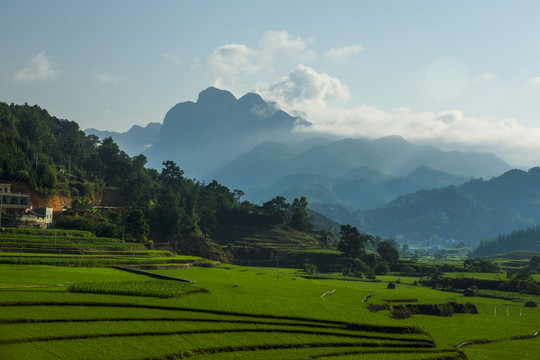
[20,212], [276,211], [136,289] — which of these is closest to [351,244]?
[276,211]

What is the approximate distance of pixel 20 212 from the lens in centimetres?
7238

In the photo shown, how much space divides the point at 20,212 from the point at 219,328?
189ft

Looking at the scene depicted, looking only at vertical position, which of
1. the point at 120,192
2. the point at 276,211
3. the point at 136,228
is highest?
the point at 120,192

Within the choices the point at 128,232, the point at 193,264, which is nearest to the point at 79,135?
the point at 128,232

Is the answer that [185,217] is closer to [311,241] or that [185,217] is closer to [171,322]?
[311,241]

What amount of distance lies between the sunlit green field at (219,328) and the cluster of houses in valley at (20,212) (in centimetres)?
3066

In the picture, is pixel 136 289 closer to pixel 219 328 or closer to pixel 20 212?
pixel 219 328

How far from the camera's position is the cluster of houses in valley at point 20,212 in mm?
67356

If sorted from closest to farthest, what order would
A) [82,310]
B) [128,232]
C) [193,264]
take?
[82,310] < [193,264] < [128,232]

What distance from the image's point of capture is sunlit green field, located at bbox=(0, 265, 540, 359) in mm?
22609

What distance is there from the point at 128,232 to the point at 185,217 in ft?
106

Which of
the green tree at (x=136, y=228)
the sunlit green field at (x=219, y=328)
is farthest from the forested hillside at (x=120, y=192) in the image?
the sunlit green field at (x=219, y=328)

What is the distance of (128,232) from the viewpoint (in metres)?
79.4

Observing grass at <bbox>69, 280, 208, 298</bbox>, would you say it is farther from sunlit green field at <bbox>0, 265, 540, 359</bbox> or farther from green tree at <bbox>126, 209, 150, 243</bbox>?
green tree at <bbox>126, 209, 150, 243</bbox>
